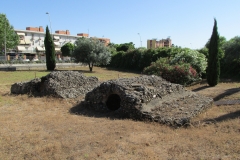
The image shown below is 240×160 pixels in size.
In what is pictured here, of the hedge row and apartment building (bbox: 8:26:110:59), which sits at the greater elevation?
apartment building (bbox: 8:26:110:59)

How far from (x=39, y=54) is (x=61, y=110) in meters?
73.4

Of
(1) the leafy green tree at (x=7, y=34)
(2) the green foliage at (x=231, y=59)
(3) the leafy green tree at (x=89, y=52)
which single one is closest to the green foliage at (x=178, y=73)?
(2) the green foliage at (x=231, y=59)

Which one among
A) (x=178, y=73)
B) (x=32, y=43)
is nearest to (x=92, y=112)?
(x=178, y=73)

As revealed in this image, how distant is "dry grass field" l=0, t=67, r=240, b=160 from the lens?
541 cm

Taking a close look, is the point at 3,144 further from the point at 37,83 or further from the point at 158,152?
the point at 37,83

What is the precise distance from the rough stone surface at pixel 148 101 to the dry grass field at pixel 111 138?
50 centimetres

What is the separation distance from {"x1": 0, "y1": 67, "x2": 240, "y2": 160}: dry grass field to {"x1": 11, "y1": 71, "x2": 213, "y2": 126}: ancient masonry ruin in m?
0.60

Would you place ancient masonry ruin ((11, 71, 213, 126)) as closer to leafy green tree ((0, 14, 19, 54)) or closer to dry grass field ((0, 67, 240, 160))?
dry grass field ((0, 67, 240, 160))

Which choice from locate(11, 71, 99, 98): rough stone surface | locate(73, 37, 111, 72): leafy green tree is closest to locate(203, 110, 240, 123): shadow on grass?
locate(11, 71, 99, 98): rough stone surface

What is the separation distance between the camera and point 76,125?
792cm

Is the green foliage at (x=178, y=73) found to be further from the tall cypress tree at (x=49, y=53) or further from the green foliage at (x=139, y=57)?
the tall cypress tree at (x=49, y=53)

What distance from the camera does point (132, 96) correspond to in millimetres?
9492

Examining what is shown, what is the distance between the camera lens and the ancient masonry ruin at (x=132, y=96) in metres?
9.12

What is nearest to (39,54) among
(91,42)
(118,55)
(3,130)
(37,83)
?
(118,55)
